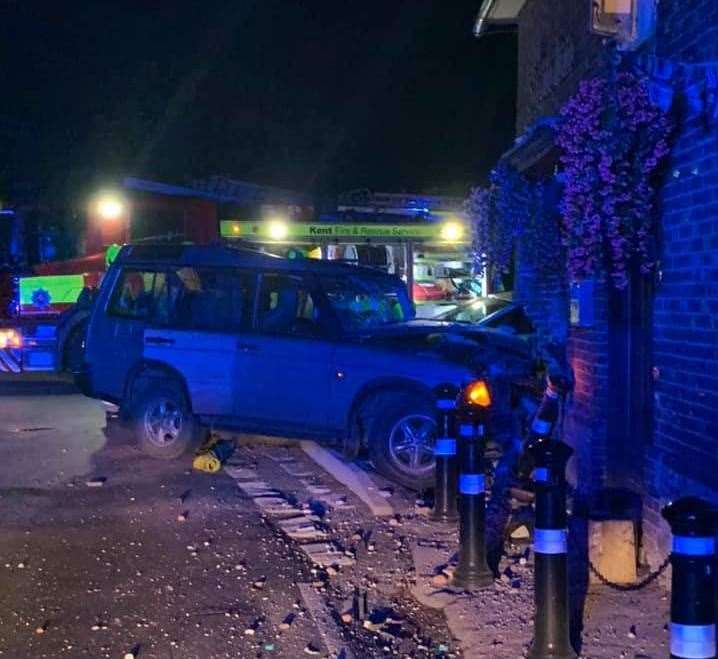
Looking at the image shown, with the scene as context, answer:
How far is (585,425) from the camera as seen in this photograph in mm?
6875

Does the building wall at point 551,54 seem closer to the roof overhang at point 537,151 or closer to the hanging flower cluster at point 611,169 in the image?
the roof overhang at point 537,151

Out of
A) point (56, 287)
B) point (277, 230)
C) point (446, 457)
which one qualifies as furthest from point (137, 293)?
point (277, 230)

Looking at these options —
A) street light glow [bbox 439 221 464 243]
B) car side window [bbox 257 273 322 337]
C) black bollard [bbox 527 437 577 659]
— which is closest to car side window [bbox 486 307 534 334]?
street light glow [bbox 439 221 464 243]

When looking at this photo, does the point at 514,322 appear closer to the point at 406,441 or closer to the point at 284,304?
the point at 284,304

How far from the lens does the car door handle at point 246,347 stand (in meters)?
8.91

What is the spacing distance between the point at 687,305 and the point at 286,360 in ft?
14.3

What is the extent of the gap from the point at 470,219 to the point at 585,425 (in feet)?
6.88

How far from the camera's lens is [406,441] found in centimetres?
816

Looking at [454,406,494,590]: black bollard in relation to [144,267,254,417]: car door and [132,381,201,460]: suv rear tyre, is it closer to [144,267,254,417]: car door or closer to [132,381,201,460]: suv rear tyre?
[144,267,254,417]: car door

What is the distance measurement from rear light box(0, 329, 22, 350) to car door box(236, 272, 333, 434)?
7.07 metres

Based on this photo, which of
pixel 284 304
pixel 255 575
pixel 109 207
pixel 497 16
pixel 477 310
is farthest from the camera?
pixel 109 207

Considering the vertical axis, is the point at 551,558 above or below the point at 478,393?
below

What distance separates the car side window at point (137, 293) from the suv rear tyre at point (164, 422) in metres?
0.81

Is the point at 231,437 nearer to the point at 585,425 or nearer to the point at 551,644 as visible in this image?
the point at 585,425
